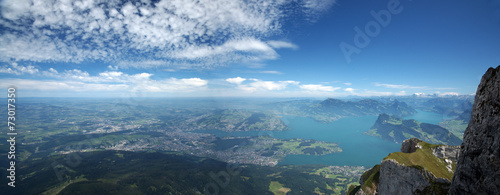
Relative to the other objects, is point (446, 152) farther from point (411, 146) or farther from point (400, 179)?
point (400, 179)

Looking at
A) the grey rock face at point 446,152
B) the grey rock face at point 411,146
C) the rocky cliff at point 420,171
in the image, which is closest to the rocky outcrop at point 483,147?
the rocky cliff at point 420,171

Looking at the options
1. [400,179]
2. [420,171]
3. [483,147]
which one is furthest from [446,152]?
[483,147]

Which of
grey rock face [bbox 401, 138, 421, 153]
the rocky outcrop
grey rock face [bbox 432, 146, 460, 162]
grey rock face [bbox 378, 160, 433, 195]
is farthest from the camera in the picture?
grey rock face [bbox 401, 138, 421, 153]

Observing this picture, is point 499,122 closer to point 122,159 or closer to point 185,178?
point 185,178

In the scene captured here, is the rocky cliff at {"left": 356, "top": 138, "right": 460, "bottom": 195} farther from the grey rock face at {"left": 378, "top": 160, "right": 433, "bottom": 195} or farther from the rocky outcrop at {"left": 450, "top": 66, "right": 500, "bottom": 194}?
the rocky outcrop at {"left": 450, "top": 66, "right": 500, "bottom": 194}

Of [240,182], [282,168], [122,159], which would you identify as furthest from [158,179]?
[282,168]

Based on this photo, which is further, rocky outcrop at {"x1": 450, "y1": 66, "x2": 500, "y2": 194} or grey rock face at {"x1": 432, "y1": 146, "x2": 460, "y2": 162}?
grey rock face at {"x1": 432, "y1": 146, "x2": 460, "y2": 162}

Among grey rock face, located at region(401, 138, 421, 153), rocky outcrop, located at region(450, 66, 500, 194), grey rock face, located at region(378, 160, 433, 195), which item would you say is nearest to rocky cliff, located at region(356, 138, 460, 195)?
grey rock face, located at region(378, 160, 433, 195)

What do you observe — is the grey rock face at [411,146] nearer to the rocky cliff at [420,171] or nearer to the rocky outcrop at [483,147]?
the rocky cliff at [420,171]

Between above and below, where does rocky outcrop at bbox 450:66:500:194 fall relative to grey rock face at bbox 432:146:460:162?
above
